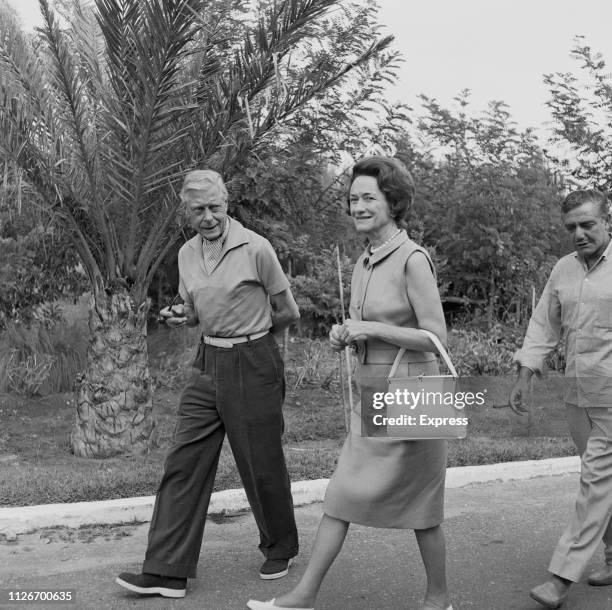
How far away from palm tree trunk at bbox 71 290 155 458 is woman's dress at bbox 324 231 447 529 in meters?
3.89

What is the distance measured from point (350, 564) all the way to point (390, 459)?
4.26 ft

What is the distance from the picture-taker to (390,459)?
12.3ft

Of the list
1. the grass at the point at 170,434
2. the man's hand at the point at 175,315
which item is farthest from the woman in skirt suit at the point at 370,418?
the man's hand at the point at 175,315

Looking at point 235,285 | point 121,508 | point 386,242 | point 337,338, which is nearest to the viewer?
point 337,338

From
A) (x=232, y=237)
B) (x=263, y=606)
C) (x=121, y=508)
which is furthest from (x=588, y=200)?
(x=121, y=508)

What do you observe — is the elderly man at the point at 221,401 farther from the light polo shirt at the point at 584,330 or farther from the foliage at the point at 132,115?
the foliage at the point at 132,115

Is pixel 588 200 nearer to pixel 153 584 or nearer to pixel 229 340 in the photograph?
pixel 229 340

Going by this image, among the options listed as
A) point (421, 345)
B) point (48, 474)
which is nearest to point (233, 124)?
point (48, 474)

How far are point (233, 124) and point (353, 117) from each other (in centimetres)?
331

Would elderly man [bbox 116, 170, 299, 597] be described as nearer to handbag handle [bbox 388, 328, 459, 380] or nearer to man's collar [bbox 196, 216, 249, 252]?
man's collar [bbox 196, 216, 249, 252]

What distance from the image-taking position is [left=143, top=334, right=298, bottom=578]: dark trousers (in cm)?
436

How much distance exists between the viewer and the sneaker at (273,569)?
455 centimetres

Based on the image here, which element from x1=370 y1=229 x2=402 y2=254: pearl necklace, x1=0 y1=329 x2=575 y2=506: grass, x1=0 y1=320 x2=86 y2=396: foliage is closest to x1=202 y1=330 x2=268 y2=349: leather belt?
x1=370 y1=229 x2=402 y2=254: pearl necklace

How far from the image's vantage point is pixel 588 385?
426cm
